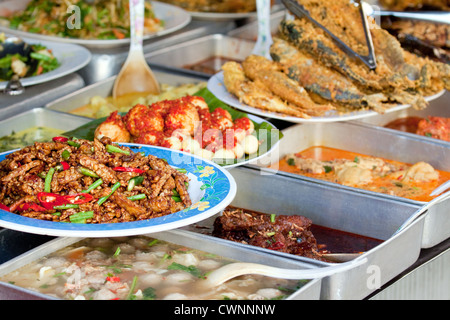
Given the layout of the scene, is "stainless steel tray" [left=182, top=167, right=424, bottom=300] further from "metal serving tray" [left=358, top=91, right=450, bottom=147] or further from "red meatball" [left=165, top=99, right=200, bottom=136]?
"metal serving tray" [left=358, top=91, right=450, bottom=147]

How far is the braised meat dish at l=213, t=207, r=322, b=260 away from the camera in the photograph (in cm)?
215

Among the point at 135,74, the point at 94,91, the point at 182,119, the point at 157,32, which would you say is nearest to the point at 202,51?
the point at 157,32

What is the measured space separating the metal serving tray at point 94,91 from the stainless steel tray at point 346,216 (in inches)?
44.4

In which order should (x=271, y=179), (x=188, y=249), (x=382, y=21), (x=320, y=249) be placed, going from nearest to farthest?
(x=188, y=249) → (x=320, y=249) → (x=271, y=179) → (x=382, y=21)

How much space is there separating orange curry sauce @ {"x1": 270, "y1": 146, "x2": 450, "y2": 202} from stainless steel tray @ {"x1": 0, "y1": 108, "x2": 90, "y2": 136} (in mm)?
952

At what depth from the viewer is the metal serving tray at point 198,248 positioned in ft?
5.90

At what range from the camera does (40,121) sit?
3178 mm

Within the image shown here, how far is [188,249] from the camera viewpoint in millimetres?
2090

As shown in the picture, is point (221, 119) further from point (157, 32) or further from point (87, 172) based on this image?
point (157, 32)

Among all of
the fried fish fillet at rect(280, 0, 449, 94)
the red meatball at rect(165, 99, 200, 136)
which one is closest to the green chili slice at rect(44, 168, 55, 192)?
the red meatball at rect(165, 99, 200, 136)

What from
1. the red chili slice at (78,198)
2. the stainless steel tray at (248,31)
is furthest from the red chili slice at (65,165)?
the stainless steel tray at (248,31)

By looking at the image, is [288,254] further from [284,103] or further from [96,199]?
[284,103]
